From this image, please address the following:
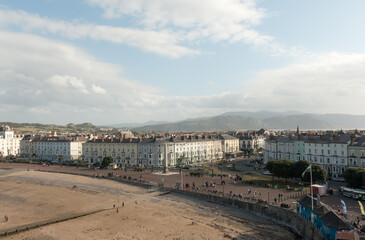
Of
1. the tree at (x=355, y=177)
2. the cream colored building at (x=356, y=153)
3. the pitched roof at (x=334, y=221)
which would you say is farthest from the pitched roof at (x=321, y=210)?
the cream colored building at (x=356, y=153)

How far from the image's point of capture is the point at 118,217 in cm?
4016

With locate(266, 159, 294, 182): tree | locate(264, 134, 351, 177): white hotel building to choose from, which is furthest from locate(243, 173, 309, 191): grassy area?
locate(264, 134, 351, 177): white hotel building

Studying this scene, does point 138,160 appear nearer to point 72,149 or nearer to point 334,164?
point 72,149

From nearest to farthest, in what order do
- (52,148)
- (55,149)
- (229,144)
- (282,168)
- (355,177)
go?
(355,177), (282,168), (55,149), (52,148), (229,144)

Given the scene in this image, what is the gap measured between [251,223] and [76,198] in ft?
107

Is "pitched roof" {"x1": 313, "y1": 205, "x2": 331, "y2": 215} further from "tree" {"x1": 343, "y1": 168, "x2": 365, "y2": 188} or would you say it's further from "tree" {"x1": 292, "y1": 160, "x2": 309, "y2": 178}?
"tree" {"x1": 292, "y1": 160, "x2": 309, "y2": 178}

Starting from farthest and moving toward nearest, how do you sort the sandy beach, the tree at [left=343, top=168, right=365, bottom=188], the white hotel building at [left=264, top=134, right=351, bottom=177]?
the white hotel building at [left=264, top=134, right=351, bottom=177] < the tree at [left=343, top=168, right=365, bottom=188] < the sandy beach

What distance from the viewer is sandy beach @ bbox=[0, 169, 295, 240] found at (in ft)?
111

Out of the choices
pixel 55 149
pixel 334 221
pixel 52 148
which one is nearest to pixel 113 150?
pixel 55 149

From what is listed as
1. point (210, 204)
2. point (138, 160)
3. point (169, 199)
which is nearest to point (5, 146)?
point (138, 160)

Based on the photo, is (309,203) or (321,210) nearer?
(321,210)

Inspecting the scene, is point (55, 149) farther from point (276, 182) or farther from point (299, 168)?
point (299, 168)

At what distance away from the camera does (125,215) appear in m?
41.0

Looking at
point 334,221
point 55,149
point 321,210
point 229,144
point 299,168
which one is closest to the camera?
point 334,221
